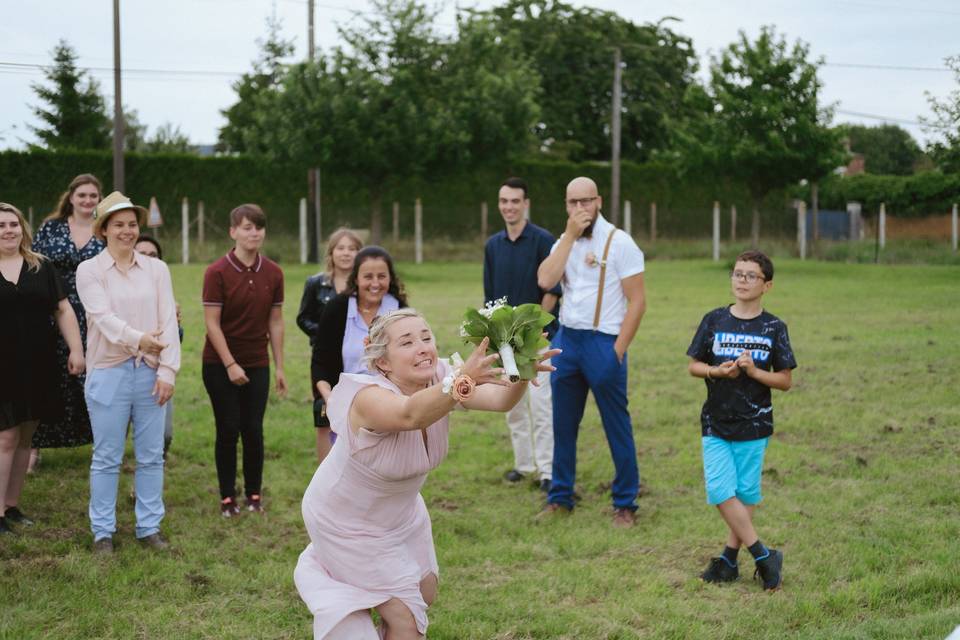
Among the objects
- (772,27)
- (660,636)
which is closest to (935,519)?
(660,636)

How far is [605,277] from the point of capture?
6938 millimetres

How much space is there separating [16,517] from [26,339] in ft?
3.90

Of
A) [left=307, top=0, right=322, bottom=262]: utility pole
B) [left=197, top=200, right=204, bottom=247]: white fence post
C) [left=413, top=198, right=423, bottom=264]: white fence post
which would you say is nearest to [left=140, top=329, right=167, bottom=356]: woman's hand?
[left=307, top=0, right=322, bottom=262]: utility pole

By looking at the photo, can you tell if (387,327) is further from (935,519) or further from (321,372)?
(935,519)

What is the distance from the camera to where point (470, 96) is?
29422 millimetres

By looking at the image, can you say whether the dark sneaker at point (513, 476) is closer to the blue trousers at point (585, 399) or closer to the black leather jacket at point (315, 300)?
the blue trousers at point (585, 399)

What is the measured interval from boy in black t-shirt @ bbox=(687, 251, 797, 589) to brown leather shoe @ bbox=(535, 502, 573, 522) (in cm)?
145

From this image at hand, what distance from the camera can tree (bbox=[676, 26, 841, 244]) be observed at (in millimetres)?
30516

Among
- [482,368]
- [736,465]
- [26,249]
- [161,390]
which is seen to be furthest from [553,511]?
[26,249]

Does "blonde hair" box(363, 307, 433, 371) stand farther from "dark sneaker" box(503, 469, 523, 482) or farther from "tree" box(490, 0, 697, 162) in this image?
"tree" box(490, 0, 697, 162)

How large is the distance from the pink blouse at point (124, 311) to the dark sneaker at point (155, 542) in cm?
99

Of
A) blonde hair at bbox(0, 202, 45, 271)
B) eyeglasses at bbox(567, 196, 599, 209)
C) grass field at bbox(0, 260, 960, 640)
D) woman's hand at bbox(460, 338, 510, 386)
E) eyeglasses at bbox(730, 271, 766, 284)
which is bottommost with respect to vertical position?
grass field at bbox(0, 260, 960, 640)

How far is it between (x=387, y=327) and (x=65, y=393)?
4.29m

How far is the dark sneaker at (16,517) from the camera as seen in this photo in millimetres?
6715
